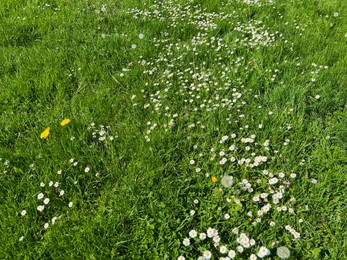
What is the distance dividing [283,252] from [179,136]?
134 centimetres

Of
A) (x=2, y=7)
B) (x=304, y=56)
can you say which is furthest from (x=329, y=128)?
(x=2, y=7)

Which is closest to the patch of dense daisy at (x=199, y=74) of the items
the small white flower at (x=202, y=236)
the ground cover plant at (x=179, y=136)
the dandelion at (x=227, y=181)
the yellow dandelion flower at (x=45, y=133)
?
the ground cover plant at (x=179, y=136)

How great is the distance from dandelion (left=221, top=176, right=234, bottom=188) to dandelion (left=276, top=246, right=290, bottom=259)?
0.60 metres

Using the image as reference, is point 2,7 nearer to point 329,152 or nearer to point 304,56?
point 304,56

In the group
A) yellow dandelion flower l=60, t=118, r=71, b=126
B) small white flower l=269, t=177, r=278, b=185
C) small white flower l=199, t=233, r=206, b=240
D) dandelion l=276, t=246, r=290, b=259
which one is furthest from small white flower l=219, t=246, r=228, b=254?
yellow dandelion flower l=60, t=118, r=71, b=126

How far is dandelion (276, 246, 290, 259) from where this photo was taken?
7.01 ft

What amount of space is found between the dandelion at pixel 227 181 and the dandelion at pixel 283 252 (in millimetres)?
598

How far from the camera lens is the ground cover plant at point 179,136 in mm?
2357

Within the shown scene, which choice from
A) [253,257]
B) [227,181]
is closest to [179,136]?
[227,181]

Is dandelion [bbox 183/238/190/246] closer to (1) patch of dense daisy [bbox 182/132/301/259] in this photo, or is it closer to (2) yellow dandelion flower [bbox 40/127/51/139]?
(1) patch of dense daisy [bbox 182/132/301/259]

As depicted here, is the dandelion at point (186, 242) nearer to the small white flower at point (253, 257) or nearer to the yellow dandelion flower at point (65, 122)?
the small white flower at point (253, 257)

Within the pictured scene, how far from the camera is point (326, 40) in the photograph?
405 cm

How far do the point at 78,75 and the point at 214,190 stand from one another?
231cm

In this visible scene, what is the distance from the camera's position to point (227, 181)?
2604 mm
